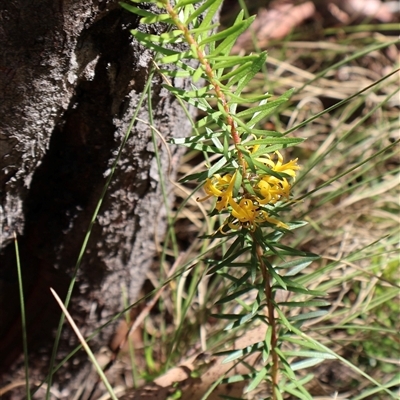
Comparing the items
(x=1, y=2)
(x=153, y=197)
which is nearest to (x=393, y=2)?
(x=153, y=197)

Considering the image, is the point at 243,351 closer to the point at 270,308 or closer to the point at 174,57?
the point at 270,308

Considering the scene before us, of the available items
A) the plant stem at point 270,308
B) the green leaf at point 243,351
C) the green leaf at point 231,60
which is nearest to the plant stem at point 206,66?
the green leaf at point 231,60

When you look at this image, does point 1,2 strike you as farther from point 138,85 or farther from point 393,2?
point 393,2

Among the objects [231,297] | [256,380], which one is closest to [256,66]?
[231,297]

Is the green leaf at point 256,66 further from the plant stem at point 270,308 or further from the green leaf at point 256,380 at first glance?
the green leaf at point 256,380

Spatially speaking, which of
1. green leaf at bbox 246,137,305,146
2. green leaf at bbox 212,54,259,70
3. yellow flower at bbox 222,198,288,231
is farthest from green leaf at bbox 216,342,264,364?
green leaf at bbox 212,54,259,70
